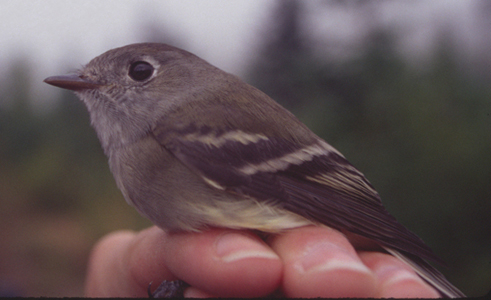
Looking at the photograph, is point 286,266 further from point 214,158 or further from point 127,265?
point 127,265

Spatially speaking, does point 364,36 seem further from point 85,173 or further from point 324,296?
point 85,173

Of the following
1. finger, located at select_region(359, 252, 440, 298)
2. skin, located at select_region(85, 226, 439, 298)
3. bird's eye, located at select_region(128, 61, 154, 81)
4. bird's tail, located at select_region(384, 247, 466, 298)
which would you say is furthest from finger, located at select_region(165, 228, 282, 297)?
bird's eye, located at select_region(128, 61, 154, 81)

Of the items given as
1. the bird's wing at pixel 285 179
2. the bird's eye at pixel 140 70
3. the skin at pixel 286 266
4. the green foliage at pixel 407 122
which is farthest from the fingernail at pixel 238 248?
the green foliage at pixel 407 122

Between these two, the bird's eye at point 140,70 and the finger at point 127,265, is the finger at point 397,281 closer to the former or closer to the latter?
the finger at point 127,265

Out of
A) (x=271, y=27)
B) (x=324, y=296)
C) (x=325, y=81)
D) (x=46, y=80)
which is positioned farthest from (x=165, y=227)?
(x=325, y=81)

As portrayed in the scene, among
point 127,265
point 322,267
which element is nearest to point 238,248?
point 322,267

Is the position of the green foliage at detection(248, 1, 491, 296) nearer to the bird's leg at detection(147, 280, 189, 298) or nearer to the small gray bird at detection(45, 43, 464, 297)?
the small gray bird at detection(45, 43, 464, 297)
